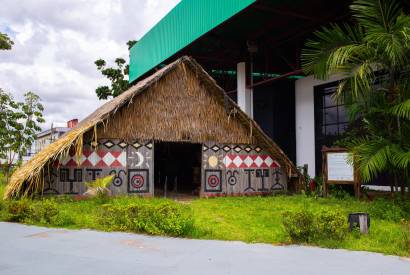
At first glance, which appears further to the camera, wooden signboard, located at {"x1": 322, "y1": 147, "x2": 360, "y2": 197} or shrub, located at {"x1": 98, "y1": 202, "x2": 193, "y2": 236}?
wooden signboard, located at {"x1": 322, "y1": 147, "x2": 360, "y2": 197}

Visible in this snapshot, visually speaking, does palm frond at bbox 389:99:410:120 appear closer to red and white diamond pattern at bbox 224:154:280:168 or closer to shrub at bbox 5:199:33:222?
red and white diamond pattern at bbox 224:154:280:168

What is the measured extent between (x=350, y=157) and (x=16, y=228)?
668 cm

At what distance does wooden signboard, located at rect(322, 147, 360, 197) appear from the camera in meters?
11.6

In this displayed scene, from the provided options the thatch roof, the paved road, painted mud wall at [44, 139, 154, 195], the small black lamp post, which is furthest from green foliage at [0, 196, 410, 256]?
the thatch roof

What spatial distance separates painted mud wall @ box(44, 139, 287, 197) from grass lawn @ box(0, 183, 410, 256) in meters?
0.69

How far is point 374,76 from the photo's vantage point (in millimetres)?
8414

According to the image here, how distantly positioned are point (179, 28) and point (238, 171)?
330 inches

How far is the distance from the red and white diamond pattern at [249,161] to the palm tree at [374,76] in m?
4.52

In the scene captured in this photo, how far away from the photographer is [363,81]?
26.2 feet

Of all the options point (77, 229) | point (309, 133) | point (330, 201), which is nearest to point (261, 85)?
point (309, 133)

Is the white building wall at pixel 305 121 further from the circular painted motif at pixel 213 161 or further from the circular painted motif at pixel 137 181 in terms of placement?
the circular painted motif at pixel 137 181

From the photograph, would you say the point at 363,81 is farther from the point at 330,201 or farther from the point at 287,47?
the point at 287,47

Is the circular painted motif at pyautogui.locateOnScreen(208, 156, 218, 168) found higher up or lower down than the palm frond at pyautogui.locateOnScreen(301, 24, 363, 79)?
Result: lower down

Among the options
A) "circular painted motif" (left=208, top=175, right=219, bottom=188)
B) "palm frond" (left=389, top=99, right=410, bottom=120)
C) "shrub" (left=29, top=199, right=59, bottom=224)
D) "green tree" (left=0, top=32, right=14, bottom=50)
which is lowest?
"shrub" (left=29, top=199, right=59, bottom=224)
